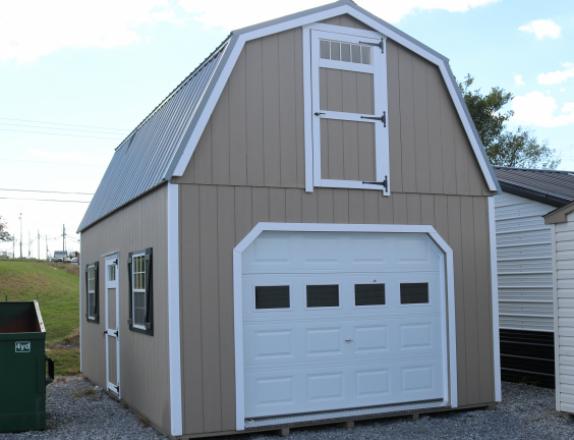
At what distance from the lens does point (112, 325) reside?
1120 cm

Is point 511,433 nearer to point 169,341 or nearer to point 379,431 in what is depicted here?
point 379,431

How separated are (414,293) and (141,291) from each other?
11.4 feet

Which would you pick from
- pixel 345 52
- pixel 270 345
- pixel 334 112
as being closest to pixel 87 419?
pixel 270 345

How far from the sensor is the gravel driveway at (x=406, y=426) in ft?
26.7

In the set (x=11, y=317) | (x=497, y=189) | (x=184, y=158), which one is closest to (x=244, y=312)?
(x=184, y=158)

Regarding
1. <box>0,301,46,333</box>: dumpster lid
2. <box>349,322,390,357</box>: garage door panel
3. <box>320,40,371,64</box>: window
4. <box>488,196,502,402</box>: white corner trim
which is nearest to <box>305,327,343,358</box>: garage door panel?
<box>349,322,390,357</box>: garage door panel

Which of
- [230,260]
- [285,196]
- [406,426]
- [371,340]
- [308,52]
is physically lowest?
[406,426]

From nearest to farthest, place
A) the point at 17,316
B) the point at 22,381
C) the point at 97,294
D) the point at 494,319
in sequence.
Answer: the point at 22,381, the point at 494,319, the point at 17,316, the point at 97,294

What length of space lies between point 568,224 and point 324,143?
3091mm

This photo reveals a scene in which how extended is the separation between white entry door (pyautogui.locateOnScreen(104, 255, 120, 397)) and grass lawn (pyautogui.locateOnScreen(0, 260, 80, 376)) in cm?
345

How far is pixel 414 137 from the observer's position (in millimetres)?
9336

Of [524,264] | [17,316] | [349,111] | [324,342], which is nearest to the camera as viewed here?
[324,342]

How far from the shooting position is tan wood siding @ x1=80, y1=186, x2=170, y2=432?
320 inches

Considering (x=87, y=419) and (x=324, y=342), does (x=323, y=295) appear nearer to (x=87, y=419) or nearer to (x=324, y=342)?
(x=324, y=342)
